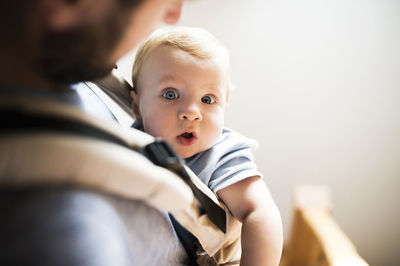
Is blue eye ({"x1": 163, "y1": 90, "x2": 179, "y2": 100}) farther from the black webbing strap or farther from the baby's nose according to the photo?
the black webbing strap

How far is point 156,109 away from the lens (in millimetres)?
682

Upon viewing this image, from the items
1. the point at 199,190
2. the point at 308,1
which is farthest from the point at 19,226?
the point at 308,1

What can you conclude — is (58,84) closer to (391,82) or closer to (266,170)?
(266,170)

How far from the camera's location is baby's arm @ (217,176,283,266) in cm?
58

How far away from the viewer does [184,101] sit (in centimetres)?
67

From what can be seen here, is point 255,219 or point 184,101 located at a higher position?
point 184,101

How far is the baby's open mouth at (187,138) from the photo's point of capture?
0.66 m

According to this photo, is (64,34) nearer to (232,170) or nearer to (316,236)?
(232,170)

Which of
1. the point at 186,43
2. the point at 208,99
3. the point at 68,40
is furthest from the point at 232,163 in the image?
the point at 68,40

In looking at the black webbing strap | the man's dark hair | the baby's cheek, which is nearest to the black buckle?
the black webbing strap

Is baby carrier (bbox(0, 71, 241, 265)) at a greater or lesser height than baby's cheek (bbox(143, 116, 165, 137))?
greater

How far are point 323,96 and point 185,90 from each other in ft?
3.90

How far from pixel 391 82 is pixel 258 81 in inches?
24.1

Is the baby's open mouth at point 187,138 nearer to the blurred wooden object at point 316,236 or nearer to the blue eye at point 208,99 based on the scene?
the blue eye at point 208,99
